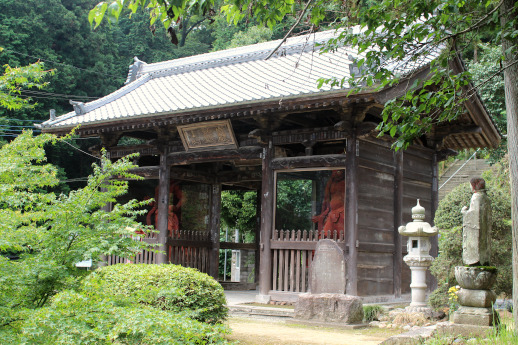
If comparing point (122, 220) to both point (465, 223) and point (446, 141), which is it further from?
point (446, 141)

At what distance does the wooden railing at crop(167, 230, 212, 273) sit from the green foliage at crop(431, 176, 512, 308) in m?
6.37

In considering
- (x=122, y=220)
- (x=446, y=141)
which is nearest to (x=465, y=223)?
(x=122, y=220)

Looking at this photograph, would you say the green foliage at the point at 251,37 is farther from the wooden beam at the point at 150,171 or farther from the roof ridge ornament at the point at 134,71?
the wooden beam at the point at 150,171

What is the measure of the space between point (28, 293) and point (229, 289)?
10.1 metres

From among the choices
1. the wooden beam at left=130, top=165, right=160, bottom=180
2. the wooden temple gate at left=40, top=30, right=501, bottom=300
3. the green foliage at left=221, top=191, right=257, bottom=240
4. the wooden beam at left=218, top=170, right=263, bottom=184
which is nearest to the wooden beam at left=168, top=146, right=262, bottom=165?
the wooden temple gate at left=40, top=30, right=501, bottom=300

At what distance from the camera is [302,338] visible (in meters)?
7.27

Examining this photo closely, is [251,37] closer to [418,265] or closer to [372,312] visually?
[418,265]

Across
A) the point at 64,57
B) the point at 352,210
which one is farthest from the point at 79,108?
the point at 64,57

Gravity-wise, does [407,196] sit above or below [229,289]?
above

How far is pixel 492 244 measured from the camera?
9094mm

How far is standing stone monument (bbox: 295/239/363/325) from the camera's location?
841cm

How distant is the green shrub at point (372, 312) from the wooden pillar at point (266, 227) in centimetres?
230

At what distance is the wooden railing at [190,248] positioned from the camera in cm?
1334

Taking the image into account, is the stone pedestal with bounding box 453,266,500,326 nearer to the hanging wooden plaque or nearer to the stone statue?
the stone statue
